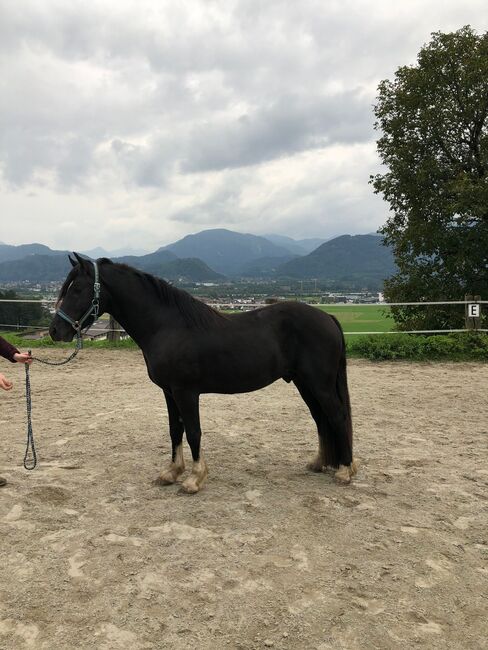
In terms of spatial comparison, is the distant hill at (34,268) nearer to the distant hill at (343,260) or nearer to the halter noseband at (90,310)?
the distant hill at (343,260)

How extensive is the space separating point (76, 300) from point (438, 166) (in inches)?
584

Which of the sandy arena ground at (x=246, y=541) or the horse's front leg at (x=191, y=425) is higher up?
the horse's front leg at (x=191, y=425)

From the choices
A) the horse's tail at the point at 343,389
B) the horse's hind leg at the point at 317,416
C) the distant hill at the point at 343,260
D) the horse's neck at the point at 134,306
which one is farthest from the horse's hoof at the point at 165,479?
the distant hill at the point at 343,260

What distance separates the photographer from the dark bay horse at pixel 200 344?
339 centimetres

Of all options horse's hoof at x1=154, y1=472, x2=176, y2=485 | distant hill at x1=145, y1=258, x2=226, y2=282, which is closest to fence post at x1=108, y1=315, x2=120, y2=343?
horse's hoof at x1=154, y1=472, x2=176, y2=485

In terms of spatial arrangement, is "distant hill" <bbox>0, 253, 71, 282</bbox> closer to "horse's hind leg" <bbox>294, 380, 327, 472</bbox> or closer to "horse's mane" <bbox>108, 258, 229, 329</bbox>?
"horse's mane" <bbox>108, 258, 229, 329</bbox>

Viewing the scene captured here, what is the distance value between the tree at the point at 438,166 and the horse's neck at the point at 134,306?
12585 mm

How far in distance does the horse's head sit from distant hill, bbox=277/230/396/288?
126 meters

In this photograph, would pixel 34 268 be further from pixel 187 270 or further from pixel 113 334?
pixel 113 334

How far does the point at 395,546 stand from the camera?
8.87 feet

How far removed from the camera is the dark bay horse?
339cm

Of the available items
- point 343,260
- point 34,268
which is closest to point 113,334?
point 34,268

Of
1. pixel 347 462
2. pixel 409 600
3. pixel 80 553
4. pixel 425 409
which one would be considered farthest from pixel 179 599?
pixel 425 409

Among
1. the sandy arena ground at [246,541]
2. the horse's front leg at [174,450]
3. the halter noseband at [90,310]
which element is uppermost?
the halter noseband at [90,310]
